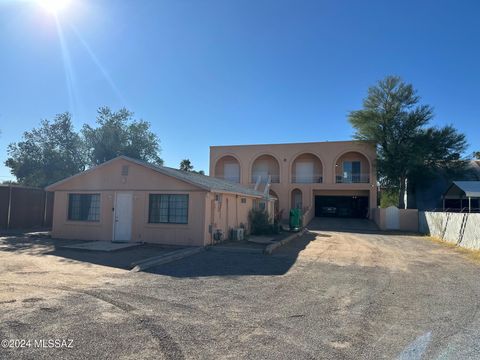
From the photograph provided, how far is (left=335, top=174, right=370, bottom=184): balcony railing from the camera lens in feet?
129

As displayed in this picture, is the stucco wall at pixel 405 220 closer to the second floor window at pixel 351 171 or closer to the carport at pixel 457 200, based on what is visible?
the carport at pixel 457 200

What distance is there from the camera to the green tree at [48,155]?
36.1 m

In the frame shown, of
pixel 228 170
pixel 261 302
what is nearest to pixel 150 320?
pixel 261 302

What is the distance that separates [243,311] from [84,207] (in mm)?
13302

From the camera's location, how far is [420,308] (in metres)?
6.68

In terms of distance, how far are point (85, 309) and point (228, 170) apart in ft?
127

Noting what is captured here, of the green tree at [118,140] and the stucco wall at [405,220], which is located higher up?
the green tree at [118,140]

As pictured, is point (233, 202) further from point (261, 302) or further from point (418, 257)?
Result: point (261, 302)

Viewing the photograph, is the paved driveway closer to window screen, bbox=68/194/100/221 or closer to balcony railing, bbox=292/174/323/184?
window screen, bbox=68/194/100/221

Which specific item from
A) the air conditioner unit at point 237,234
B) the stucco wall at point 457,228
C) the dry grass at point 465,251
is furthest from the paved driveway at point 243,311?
the air conditioner unit at point 237,234

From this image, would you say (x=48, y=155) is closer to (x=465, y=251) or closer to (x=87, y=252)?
(x=87, y=252)

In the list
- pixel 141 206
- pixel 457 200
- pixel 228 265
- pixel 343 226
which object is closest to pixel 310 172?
pixel 343 226

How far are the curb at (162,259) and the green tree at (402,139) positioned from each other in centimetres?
2796

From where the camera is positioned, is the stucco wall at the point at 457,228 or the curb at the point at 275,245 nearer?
the curb at the point at 275,245
